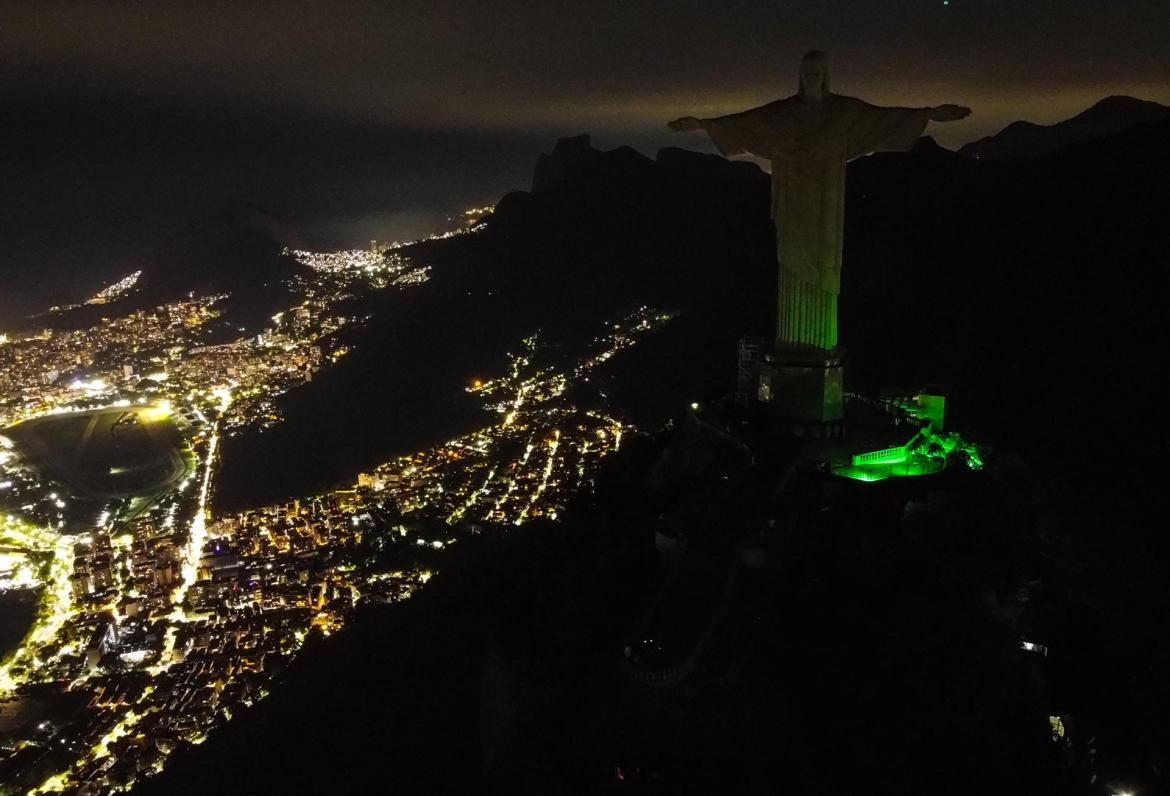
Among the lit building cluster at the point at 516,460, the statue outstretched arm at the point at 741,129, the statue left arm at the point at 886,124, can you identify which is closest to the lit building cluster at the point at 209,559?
the lit building cluster at the point at 516,460

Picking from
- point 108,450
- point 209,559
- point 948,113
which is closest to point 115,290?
point 108,450

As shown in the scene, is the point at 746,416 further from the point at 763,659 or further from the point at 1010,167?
the point at 1010,167

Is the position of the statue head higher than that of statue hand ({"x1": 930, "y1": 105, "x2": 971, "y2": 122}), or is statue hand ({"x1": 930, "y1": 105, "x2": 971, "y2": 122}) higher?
the statue head

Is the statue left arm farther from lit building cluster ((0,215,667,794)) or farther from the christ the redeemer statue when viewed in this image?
lit building cluster ((0,215,667,794))

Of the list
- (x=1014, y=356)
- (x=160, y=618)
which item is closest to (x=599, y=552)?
(x=160, y=618)

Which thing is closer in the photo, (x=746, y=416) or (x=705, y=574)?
(x=705, y=574)

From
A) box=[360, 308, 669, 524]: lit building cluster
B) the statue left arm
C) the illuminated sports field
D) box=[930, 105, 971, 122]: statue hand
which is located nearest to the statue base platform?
the statue left arm
